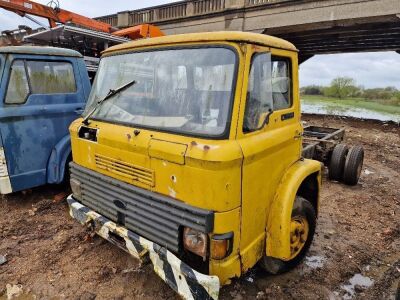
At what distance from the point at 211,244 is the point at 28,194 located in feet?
12.7

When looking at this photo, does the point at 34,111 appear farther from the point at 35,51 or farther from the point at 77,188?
the point at 77,188

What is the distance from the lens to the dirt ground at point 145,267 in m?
2.75

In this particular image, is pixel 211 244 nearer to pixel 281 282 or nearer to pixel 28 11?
pixel 281 282

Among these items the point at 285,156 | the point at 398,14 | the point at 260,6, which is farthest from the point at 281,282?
the point at 260,6

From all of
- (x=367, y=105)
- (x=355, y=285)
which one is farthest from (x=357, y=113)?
(x=355, y=285)

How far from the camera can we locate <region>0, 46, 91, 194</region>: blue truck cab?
13.1 ft

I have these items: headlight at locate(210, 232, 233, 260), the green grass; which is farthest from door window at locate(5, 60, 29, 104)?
the green grass

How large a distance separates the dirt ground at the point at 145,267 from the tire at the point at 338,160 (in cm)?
68

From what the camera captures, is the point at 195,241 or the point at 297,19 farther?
the point at 297,19

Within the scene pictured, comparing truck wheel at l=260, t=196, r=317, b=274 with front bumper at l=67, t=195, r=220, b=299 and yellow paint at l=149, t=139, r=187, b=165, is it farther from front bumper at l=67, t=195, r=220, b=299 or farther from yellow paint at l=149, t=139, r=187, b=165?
yellow paint at l=149, t=139, r=187, b=165

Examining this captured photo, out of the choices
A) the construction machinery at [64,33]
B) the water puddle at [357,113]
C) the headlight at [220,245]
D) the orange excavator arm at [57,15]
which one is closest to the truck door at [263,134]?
the headlight at [220,245]

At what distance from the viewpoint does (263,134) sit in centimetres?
233

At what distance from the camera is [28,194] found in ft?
15.5

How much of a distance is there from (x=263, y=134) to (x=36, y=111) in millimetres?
3380
